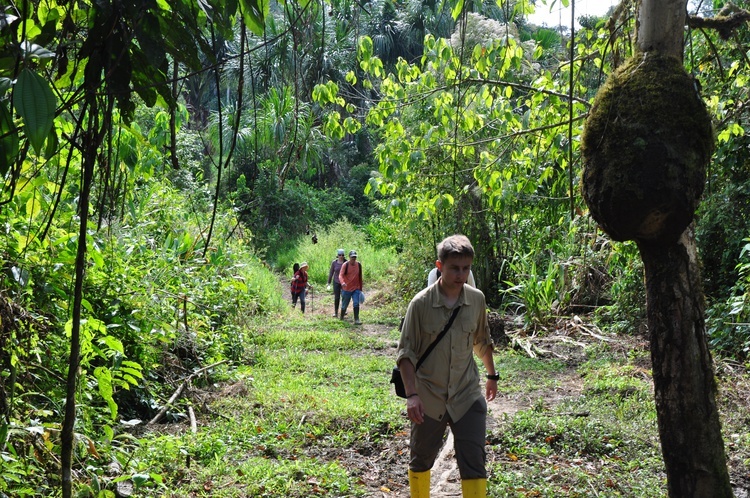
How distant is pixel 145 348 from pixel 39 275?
2.20m

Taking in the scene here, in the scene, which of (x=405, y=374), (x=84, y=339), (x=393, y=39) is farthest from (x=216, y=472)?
(x=393, y=39)

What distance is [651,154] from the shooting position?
3176mm

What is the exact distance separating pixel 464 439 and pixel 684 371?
1.35 metres

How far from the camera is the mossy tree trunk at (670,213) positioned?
316cm

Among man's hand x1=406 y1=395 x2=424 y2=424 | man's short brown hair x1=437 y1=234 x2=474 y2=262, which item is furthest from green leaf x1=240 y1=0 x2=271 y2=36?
man's hand x1=406 y1=395 x2=424 y2=424

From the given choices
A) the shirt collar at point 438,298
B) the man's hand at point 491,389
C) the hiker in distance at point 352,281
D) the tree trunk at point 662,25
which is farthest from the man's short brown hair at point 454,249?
the hiker in distance at point 352,281

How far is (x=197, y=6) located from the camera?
7.59 ft

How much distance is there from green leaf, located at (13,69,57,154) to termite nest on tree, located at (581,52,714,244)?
249 centimetres

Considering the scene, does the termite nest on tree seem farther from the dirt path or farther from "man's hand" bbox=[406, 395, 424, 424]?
the dirt path

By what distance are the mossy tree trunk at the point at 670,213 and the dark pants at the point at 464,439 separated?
3.54ft

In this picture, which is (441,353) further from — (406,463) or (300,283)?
(300,283)

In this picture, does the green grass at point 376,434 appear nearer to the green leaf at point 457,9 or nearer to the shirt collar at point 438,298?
the shirt collar at point 438,298

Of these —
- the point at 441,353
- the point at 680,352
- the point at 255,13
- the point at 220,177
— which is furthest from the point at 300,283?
the point at 255,13

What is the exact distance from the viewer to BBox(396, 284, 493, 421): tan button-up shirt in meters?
4.12
